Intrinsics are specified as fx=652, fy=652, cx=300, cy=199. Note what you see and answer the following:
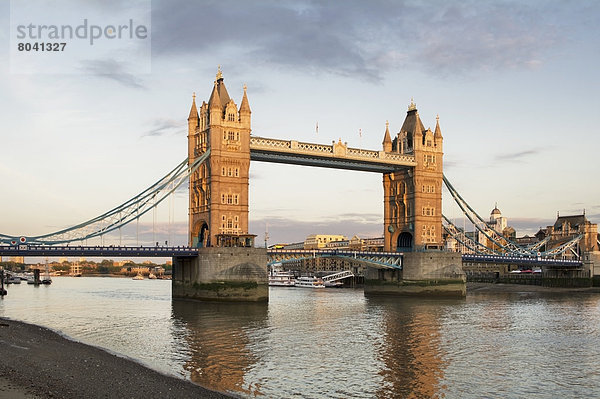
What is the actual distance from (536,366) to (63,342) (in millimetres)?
25875

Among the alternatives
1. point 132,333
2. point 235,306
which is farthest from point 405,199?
point 132,333

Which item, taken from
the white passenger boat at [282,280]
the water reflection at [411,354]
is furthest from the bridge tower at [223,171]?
the white passenger boat at [282,280]

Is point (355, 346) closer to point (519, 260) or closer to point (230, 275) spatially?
point (230, 275)

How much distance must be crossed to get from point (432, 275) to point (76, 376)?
2618 inches

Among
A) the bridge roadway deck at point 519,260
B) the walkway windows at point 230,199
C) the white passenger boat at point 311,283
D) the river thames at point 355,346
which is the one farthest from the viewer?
the white passenger boat at point 311,283

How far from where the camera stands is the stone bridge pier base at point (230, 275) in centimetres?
6844

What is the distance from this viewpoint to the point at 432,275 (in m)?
86.2

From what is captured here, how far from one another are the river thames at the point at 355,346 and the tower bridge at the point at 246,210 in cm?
566

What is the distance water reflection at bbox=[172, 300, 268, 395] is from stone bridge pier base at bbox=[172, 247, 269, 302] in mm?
1202

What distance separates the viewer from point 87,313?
61.9 m

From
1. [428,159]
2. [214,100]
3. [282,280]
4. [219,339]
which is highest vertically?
[214,100]

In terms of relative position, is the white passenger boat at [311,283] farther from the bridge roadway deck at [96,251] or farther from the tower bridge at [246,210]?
the bridge roadway deck at [96,251]

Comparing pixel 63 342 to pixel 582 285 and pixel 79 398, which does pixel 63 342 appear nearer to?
pixel 79 398

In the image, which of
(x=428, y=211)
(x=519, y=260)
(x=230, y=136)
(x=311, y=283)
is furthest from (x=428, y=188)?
(x=311, y=283)
